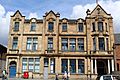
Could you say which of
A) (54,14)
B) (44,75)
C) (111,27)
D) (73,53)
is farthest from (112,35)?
(44,75)

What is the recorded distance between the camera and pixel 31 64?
153 ft

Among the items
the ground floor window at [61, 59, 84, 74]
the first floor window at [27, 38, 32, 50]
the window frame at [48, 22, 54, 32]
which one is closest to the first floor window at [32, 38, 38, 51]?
the first floor window at [27, 38, 32, 50]

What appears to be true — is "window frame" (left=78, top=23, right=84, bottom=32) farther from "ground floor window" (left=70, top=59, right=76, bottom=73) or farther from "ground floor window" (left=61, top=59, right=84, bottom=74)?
"ground floor window" (left=70, top=59, right=76, bottom=73)

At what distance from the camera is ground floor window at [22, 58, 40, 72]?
152ft

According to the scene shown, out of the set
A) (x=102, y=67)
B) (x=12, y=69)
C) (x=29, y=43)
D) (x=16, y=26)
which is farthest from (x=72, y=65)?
(x=16, y=26)

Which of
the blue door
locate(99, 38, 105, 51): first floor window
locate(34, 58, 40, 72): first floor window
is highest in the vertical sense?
locate(99, 38, 105, 51): first floor window

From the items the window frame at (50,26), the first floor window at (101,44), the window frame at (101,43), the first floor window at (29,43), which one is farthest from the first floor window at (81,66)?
the first floor window at (29,43)

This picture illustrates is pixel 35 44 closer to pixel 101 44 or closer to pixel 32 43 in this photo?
pixel 32 43

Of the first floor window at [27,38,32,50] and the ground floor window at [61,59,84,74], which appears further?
the first floor window at [27,38,32,50]

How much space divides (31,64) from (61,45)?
7.39m

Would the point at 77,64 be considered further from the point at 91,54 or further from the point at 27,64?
the point at 27,64

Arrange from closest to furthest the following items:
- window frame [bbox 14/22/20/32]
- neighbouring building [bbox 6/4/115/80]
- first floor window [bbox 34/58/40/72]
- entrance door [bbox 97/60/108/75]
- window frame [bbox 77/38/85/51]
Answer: neighbouring building [bbox 6/4/115/80] < first floor window [bbox 34/58/40/72] < entrance door [bbox 97/60/108/75] < window frame [bbox 77/38/85/51] < window frame [bbox 14/22/20/32]

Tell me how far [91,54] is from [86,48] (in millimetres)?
1783

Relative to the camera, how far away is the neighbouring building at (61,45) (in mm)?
46000
